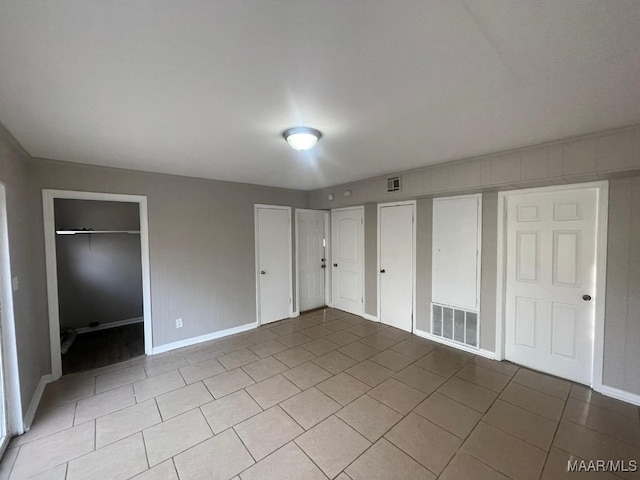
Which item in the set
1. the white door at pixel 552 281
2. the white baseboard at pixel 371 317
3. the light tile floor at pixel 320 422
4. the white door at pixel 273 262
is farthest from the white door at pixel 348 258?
the white door at pixel 552 281

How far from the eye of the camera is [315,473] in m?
1.70

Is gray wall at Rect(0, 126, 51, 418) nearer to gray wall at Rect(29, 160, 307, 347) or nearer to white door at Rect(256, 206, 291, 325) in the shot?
gray wall at Rect(29, 160, 307, 347)

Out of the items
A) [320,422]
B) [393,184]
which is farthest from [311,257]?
[320,422]

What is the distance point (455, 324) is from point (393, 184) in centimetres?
208

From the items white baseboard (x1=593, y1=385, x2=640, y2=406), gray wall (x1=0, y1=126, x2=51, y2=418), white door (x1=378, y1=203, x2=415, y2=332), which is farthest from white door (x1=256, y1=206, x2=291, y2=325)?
white baseboard (x1=593, y1=385, x2=640, y2=406)

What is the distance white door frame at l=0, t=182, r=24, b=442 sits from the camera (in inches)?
79.5

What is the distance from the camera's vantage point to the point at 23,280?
7.91 ft

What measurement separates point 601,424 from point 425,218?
2.58m

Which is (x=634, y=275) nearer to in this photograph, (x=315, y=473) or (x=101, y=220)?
(x=315, y=473)

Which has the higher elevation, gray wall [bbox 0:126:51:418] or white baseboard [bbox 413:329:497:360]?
gray wall [bbox 0:126:51:418]

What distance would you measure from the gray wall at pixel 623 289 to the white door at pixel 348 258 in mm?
2997

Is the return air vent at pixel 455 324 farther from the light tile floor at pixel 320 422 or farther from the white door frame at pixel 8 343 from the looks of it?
the white door frame at pixel 8 343

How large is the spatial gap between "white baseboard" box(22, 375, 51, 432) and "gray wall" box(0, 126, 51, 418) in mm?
56

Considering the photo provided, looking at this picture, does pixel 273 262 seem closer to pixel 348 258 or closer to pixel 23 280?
pixel 348 258
